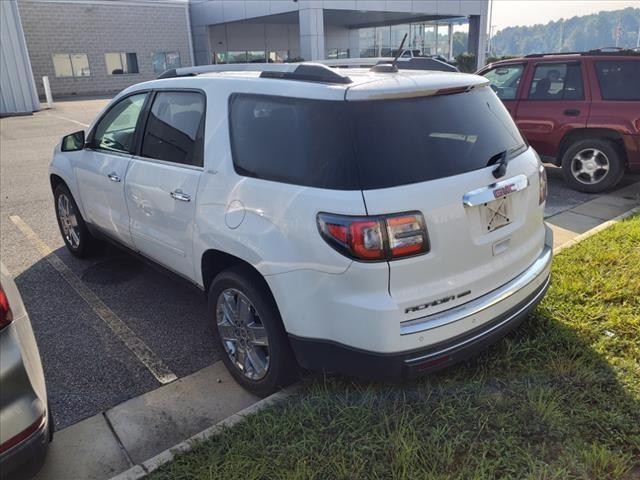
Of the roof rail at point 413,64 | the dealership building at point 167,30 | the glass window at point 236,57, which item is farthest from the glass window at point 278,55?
the roof rail at point 413,64

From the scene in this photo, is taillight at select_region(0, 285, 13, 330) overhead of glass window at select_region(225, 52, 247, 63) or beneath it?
beneath

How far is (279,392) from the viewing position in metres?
3.12

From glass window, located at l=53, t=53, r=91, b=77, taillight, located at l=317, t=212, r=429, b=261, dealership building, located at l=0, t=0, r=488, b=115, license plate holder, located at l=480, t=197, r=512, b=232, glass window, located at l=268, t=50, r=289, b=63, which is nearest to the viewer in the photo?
taillight, located at l=317, t=212, r=429, b=261

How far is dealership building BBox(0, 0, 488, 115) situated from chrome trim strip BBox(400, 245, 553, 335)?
26403 millimetres

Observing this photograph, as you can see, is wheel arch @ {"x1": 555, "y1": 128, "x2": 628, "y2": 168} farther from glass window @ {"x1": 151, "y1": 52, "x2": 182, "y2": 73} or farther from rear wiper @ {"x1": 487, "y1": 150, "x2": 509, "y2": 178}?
glass window @ {"x1": 151, "y1": 52, "x2": 182, "y2": 73}

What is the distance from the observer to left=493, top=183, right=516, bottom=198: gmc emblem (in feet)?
9.12

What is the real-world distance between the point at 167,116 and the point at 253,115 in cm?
102

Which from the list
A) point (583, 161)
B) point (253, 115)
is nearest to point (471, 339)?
point (253, 115)

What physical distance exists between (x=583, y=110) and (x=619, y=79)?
559mm

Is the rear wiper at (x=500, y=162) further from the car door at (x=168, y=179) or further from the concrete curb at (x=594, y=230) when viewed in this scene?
the concrete curb at (x=594, y=230)

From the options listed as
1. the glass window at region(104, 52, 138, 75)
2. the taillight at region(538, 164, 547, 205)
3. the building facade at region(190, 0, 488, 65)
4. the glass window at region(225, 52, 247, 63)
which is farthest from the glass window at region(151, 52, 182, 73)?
the taillight at region(538, 164, 547, 205)

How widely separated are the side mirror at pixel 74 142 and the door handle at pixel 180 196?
186cm

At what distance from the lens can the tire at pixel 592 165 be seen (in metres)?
7.25

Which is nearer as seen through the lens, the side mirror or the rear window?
the rear window
